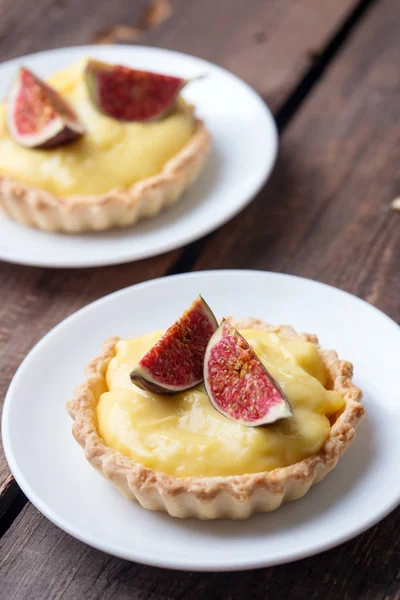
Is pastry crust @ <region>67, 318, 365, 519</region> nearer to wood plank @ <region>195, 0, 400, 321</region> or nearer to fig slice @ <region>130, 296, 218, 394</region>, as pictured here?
fig slice @ <region>130, 296, 218, 394</region>

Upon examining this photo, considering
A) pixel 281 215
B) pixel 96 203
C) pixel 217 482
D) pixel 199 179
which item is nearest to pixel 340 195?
pixel 281 215

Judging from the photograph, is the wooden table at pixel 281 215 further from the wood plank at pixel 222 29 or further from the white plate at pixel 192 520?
the white plate at pixel 192 520

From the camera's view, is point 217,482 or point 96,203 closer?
point 217,482

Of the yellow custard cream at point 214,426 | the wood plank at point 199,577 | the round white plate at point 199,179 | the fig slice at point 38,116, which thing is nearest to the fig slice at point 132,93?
the fig slice at point 38,116

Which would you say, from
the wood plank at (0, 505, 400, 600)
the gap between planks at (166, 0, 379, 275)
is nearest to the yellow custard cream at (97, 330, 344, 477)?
the wood plank at (0, 505, 400, 600)

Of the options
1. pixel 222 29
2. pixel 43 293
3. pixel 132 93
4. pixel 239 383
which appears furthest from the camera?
pixel 222 29

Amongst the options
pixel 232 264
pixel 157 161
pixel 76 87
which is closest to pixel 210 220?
pixel 232 264

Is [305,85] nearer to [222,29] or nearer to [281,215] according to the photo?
[222,29]
